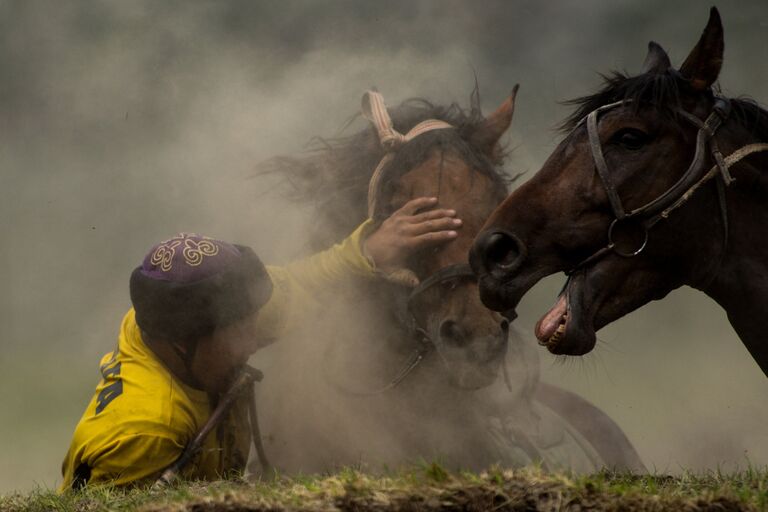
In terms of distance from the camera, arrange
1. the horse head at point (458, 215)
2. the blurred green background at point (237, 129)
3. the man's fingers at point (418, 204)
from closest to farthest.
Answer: the horse head at point (458, 215) → the man's fingers at point (418, 204) → the blurred green background at point (237, 129)

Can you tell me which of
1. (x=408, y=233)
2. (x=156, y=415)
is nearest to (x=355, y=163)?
(x=408, y=233)

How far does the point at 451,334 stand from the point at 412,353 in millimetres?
426

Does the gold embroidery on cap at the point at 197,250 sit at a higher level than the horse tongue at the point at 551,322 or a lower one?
higher

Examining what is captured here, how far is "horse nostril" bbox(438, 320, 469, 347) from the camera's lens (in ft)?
15.3

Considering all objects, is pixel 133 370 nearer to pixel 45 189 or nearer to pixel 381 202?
pixel 381 202

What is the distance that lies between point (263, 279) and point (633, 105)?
1803 millimetres

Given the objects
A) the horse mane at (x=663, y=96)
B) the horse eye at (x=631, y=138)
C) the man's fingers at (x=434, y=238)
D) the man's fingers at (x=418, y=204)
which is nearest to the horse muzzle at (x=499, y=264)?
the horse eye at (x=631, y=138)

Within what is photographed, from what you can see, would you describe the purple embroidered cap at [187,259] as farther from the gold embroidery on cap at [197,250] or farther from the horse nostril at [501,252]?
the horse nostril at [501,252]

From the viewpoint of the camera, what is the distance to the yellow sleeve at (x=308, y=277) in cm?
515

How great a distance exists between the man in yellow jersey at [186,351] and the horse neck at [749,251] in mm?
1358

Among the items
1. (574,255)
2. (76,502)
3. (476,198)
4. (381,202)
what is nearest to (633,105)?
(574,255)

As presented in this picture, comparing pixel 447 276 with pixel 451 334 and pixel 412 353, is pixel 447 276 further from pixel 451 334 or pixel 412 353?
pixel 412 353

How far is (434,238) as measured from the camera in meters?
4.89

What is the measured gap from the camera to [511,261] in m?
3.74
